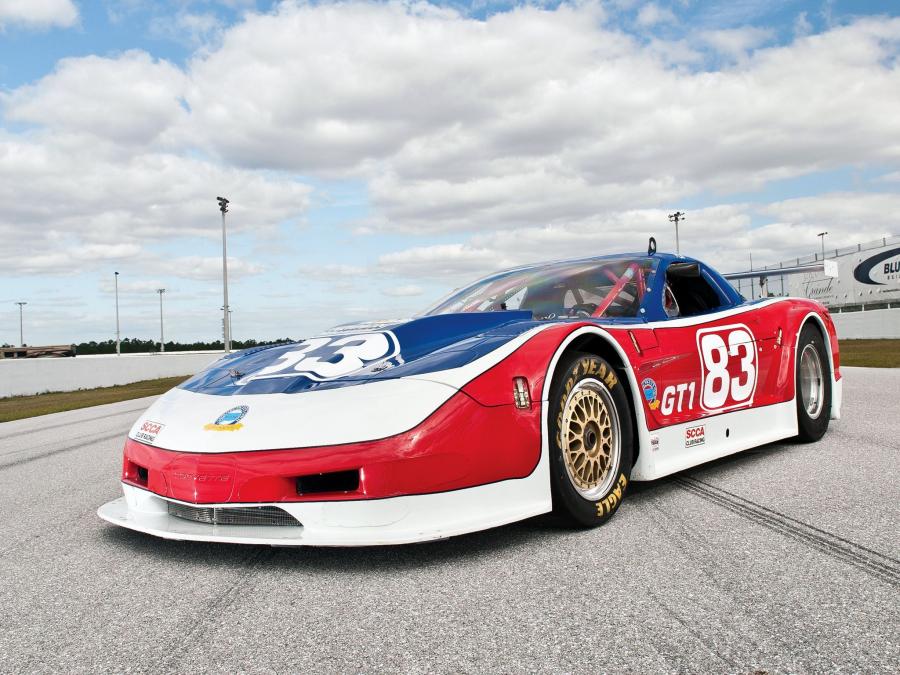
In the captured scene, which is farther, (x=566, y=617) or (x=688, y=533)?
(x=688, y=533)

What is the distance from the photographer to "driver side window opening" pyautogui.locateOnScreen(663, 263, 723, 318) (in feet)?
14.6

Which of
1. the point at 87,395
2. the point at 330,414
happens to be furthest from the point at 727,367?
the point at 87,395

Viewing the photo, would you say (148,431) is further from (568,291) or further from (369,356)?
(568,291)

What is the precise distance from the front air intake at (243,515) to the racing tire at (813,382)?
3.79 metres

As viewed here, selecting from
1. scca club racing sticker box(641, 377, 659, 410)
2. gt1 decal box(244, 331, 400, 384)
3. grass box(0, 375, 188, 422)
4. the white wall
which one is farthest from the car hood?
the white wall

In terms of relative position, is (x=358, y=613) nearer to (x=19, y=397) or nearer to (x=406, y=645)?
(x=406, y=645)

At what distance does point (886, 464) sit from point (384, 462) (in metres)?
3.19

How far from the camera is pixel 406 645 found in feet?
6.63

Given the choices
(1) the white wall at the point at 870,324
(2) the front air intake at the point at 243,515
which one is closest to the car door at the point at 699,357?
(2) the front air intake at the point at 243,515

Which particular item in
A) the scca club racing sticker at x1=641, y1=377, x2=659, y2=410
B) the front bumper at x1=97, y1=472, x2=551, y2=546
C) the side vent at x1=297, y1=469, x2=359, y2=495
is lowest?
the front bumper at x1=97, y1=472, x2=551, y2=546

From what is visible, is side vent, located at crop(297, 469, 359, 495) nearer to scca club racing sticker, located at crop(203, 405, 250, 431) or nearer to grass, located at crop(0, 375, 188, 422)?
scca club racing sticker, located at crop(203, 405, 250, 431)

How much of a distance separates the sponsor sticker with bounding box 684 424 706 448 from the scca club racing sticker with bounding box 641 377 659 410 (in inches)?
14.3

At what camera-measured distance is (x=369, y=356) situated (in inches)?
126

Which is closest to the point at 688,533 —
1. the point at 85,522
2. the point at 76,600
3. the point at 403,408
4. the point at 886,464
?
the point at 403,408
